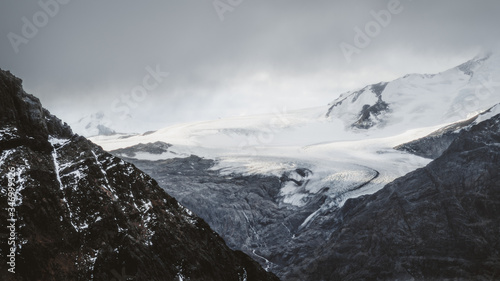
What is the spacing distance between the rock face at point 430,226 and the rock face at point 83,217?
7414 centimetres

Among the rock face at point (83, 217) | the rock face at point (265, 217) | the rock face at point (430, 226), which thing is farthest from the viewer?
the rock face at point (265, 217)

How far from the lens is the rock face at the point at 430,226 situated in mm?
117775

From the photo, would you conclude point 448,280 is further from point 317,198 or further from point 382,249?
point 317,198

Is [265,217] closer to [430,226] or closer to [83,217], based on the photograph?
[430,226]

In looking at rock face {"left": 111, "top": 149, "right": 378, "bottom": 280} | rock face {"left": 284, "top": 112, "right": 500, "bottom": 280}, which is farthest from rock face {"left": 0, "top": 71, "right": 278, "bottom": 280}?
rock face {"left": 111, "top": 149, "right": 378, "bottom": 280}

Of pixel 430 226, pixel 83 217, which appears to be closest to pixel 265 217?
pixel 430 226

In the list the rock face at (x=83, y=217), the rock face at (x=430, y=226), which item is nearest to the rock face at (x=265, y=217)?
the rock face at (x=430, y=226)

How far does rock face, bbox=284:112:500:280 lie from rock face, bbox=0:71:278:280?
74141 millimetres

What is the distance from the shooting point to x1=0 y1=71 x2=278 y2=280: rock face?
4203cm

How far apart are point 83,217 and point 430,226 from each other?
367ft

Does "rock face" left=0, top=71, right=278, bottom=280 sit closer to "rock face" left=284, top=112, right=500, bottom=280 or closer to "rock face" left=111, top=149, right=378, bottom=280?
"rock face" left=284, top=112, right=500, bottom=280

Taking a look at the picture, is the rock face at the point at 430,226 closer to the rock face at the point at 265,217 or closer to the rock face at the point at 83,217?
the rock face at the point at 265,217

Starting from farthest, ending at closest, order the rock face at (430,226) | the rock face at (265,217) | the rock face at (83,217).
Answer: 1. the rock face at (265,217)
2. the rock face at (430,226)
3. the rock face at (83,217)

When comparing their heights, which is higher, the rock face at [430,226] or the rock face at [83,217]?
the rock face at [83,217]
